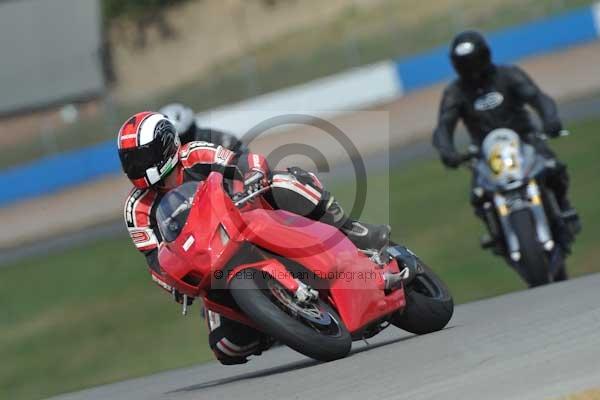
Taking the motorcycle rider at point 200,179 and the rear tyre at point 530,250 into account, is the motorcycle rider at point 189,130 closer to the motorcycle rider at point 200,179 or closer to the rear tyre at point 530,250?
the rear tyre at point 530,250

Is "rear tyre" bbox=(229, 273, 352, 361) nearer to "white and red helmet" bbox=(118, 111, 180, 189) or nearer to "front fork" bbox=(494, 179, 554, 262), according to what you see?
"white and red helmet" bbox=(118, 111, 180, 189)

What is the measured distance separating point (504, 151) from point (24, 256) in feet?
51.0

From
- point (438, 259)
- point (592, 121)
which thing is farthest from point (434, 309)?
point (592, 121)

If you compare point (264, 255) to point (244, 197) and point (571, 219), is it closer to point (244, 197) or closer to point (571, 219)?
point (244, 197)

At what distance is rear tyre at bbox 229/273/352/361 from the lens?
19.3 feet

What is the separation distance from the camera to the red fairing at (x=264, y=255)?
6.08 meters

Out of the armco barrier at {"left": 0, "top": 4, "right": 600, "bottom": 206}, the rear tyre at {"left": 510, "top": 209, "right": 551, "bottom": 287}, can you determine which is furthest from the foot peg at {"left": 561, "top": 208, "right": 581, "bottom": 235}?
the armco barrier at {"left": 0, "top": 4, "right": 600, "bottom": 206}

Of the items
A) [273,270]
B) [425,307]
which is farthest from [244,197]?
[425,307]

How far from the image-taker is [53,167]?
30.7 meters

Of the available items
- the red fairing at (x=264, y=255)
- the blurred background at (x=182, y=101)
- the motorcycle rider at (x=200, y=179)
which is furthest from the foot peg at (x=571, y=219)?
the red fairing at (x=264, y=255)

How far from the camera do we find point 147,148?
654 cm

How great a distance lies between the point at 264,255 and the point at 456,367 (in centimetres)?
132

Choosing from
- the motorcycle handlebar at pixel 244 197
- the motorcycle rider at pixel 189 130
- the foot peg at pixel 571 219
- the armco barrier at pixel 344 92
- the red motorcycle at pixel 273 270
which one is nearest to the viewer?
the red motorcycle at pixel 273 270

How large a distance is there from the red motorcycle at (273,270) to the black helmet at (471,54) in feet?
12.7
